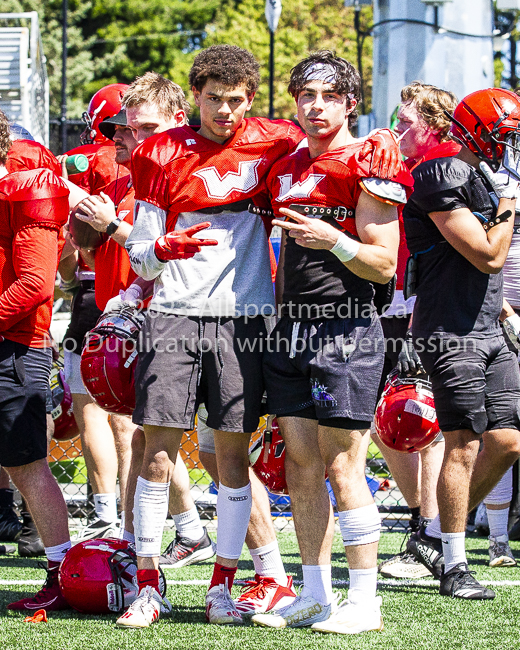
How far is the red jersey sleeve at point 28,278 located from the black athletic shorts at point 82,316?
1350mm

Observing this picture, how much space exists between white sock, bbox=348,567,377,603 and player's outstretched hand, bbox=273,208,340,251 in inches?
42.9

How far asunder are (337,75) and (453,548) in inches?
74.9

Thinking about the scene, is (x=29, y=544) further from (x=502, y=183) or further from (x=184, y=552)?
(x=502, y=183)

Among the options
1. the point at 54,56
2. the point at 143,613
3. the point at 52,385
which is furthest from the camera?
the point at 54,56

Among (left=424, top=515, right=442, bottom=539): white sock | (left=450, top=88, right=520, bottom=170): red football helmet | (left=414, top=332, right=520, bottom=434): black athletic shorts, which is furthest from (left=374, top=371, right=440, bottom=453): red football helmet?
(left=450, top=88, right=520, bottom=170): red football helmet

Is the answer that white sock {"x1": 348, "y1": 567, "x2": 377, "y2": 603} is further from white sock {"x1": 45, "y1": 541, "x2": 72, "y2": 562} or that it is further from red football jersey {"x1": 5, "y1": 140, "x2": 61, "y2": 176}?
red football jersey {"x1": 5, "y1": 140, "x2": 61, "y2": 176}

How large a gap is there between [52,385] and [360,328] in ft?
7.50

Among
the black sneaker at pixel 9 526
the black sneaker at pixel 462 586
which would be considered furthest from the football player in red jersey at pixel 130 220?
the black sneaker at pixel 462 586

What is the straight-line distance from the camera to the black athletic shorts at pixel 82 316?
4.71m

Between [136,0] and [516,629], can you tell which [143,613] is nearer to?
[516,629]

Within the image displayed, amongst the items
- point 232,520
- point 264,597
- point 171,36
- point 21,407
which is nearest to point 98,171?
point 21,407

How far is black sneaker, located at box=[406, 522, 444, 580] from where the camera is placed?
386 centimetres

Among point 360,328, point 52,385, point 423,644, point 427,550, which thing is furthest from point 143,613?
point 52,385

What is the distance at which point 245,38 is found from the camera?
28641 mm
